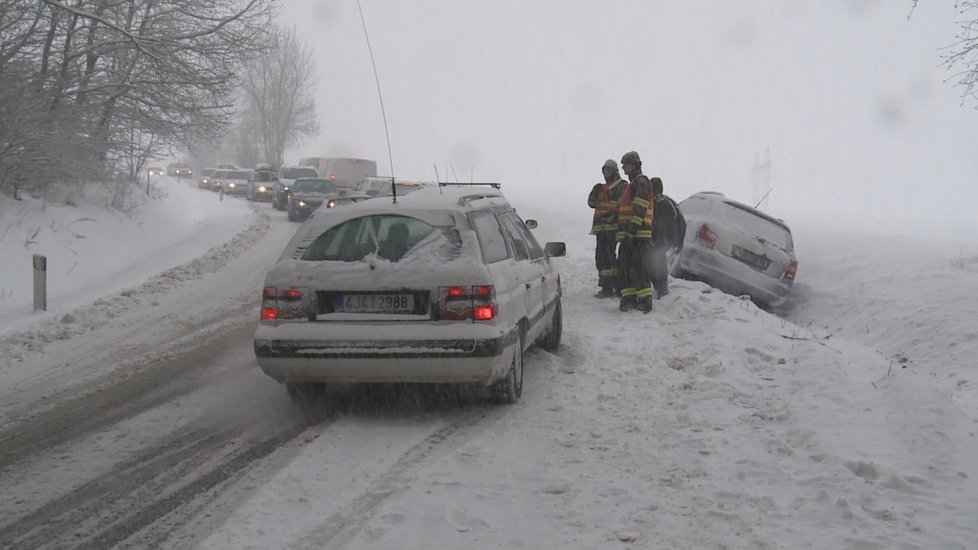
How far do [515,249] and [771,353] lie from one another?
105 inches

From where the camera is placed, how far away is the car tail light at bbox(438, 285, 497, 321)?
5.73m

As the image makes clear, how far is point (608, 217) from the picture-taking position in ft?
37.8

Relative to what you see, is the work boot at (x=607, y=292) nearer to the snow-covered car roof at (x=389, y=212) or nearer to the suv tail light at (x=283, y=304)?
the snow-covered car roof at (x=389, y=212)

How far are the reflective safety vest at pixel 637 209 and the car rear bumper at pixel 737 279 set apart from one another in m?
2.18

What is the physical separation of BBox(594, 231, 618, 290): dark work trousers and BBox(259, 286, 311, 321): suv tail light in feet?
21.1

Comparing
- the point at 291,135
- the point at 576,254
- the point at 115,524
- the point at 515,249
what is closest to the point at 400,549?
the point at 115,524

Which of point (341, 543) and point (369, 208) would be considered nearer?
point (341, 543)

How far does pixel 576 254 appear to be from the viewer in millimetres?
19031

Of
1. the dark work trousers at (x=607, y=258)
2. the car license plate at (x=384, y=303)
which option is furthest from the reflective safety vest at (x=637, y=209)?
the car license plate at (x=384, y=303)

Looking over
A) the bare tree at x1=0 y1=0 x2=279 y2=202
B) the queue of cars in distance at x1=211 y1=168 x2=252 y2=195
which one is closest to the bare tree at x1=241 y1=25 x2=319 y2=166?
the queue of cars in distance at x1=211 y1=168 x2=252 y2=195

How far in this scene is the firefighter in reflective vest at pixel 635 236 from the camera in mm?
10281

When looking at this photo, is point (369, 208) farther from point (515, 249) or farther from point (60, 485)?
point (60, 485)

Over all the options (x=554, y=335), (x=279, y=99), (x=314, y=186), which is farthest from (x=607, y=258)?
(x=279, y=99)

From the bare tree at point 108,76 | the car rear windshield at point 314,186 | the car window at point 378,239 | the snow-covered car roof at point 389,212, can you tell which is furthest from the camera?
the car rear windshield at point 314,186
